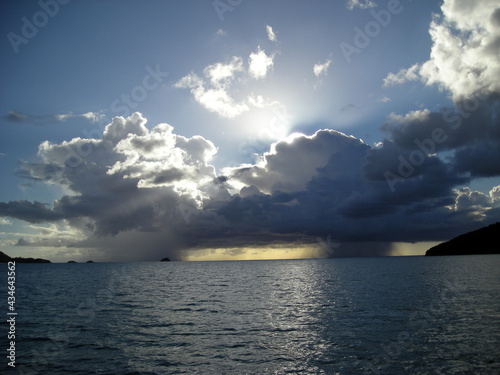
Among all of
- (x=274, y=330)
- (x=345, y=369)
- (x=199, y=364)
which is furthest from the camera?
(x=274, y=330)

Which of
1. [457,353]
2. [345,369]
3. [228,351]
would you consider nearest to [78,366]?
[228,351]

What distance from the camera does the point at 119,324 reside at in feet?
123

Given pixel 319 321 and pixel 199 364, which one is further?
pixel 319 321

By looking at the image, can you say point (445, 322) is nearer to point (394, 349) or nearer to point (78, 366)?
point (394, 349)

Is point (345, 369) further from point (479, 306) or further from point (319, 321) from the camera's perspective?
point (479, 306)

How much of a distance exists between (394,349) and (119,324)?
103 feet

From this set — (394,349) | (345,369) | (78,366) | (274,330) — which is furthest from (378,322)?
Answer: (78,366)

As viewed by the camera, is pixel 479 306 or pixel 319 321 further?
pixel 479 306

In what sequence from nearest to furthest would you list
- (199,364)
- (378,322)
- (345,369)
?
(345,369) < (199,364) < (378,322)

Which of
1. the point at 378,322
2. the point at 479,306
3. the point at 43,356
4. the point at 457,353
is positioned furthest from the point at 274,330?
the point at 479,306

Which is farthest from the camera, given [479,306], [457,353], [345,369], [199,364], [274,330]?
[479,306]

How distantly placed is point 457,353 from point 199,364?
21365 millimetres

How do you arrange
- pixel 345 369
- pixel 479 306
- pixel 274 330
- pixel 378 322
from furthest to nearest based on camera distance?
pixel 479 306
pixel 378 322
pixel 274 330
pixel 345 369

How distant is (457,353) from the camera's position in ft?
81.3
